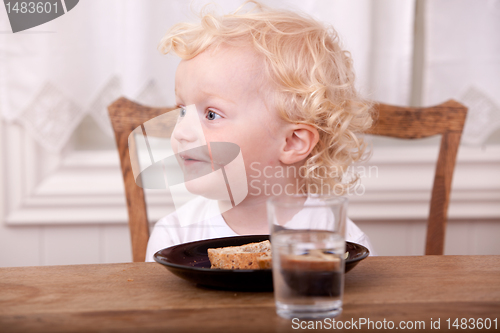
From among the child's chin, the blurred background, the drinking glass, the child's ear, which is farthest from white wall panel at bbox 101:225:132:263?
the drinking glass

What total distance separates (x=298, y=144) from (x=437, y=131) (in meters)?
0.31

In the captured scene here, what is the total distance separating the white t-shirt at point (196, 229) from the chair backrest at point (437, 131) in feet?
0.58

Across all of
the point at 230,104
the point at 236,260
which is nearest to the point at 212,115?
the point at 230,104

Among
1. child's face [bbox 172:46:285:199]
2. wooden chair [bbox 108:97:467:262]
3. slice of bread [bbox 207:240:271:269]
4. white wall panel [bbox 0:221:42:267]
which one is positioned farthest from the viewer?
white wall panel [bbox 0:221:42:267]

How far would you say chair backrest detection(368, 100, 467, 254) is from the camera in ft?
2.97

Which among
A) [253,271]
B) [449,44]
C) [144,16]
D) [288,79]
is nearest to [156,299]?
[253,271]

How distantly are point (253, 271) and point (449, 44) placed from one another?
3.16 feet

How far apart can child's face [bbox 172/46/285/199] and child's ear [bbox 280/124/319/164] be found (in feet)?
0.08

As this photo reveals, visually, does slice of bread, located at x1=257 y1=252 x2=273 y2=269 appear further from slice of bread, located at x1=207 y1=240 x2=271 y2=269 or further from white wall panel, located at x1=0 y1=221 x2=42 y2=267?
white wall panel, located at x1=0 y1=221 x2=42 y2=267

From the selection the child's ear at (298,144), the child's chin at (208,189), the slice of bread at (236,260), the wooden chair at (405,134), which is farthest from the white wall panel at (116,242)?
the slice of bread at (236,260)

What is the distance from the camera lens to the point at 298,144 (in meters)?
0.80

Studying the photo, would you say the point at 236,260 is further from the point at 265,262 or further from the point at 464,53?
the point at 464,53

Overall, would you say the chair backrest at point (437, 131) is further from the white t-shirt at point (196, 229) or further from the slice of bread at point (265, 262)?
the slice of bread at point (265, 262)

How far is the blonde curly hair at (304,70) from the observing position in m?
0.76
